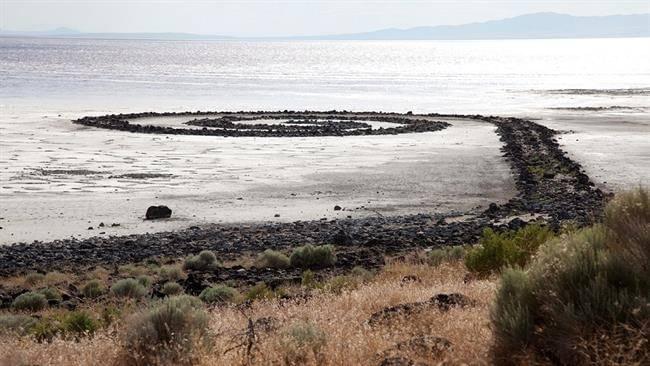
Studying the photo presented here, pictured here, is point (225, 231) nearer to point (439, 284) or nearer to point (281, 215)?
point (281, 215)

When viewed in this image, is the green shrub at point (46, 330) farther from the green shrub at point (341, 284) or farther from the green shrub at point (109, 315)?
the green shrub at point (341, 284)

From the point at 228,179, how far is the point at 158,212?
758 cm

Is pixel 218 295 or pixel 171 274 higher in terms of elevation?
pixel 218 295

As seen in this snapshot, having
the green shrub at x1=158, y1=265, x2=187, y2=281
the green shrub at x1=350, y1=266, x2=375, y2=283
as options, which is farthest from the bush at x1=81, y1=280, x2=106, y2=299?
the green shrub at x1=350, y1=266, x2=375, y2=283

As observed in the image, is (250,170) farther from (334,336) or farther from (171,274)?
(334,336)

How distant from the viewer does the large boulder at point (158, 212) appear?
23.4m

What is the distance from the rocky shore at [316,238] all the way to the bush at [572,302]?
9.48m

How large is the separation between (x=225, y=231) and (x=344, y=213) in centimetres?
429

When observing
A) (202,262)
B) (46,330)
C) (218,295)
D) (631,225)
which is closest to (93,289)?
(218,295)

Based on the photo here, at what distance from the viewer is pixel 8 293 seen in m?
15.2

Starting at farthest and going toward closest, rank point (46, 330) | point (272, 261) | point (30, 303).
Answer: point (272, 261) < point (30, 303) < point (46, 330)

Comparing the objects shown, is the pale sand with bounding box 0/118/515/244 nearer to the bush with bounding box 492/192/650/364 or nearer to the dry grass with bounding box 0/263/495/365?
the dry grass with bounding box 0/263/495/365

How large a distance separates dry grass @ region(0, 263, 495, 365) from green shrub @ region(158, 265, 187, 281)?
18.5 feet

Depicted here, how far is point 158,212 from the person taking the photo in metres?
23.5
